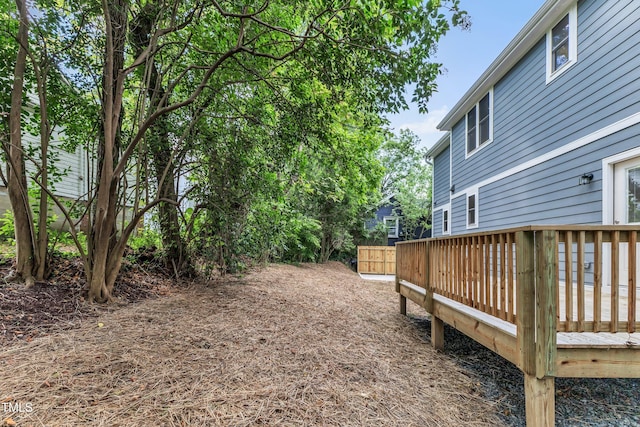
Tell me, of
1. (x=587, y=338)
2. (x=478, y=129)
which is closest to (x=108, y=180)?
(x=587, y=338)

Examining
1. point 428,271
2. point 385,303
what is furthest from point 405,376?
point 385,303

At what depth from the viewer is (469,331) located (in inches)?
105

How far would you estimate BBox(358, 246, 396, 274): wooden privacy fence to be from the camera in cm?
1209

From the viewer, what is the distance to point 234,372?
7.27ft

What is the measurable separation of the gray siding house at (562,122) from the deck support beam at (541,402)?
335 cm

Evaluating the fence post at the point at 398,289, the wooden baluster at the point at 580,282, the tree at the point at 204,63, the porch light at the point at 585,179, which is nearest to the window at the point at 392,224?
the fence post at the point at 398,289

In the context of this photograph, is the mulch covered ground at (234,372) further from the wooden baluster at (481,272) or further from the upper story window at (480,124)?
the upper story window at (480,124)

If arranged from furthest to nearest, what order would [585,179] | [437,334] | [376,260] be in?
[376,260] < [585,179] < [437,334]

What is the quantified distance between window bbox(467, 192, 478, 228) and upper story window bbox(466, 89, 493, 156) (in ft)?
3.93

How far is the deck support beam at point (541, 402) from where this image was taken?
1.78 m

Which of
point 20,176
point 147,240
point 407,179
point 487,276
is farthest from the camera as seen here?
point 407,179

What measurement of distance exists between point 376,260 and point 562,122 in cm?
813

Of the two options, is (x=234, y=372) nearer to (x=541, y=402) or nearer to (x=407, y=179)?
(x=541, y=402)

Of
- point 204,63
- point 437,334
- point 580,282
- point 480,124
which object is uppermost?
point 480,124
